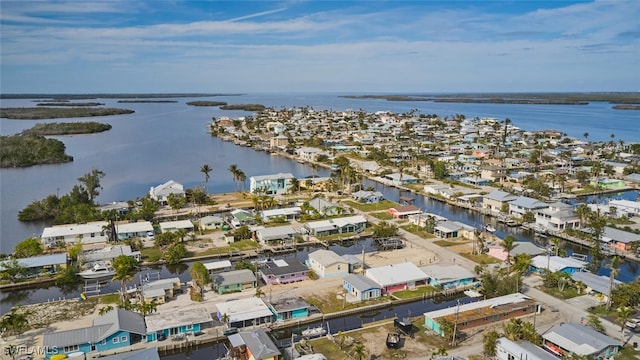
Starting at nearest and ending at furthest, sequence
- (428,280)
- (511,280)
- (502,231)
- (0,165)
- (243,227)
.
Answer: (511,280) → (428,280) → (243,227) → (502,231) → (0,165)

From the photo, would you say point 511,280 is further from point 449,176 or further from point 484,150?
point 484,150

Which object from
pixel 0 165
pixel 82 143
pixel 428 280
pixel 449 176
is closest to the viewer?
pixel 428 280

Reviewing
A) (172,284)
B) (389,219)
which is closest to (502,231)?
(389,219)

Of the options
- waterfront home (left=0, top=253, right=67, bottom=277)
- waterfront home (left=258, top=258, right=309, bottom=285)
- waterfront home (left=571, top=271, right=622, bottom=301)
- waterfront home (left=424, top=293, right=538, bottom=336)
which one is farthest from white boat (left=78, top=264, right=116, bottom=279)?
waterfront home (left=571, top=271, right=622, bottom=301)

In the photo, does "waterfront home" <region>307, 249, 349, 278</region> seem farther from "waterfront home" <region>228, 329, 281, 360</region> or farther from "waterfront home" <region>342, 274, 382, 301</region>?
"waterfront home" <region>228, 329, 281, 360</region>

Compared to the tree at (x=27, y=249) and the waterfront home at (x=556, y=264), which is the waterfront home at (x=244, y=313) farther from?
the waterfront home at (x=556, y=264)

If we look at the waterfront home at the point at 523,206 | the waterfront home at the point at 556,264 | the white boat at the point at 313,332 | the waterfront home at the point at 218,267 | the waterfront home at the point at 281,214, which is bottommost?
the white boat at the point at 313,332

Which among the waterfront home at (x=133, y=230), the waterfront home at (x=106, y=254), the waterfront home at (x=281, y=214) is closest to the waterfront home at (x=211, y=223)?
the waterfront home at (x=281, y=214)
